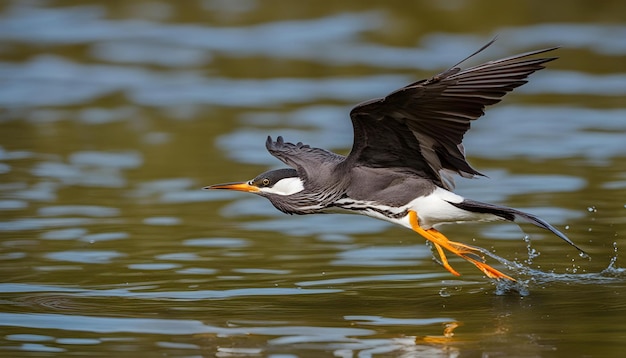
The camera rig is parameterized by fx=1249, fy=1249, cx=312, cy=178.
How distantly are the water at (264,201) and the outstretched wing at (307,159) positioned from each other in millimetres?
903

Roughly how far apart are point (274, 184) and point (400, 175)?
3.41ft

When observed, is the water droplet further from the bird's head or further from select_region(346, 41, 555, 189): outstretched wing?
the bird's head

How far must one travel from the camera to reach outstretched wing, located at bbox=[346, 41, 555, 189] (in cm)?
840

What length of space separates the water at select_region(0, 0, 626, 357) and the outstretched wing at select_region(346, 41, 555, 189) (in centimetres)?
101

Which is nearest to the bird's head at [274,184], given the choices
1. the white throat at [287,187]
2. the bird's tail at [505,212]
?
the white throat at [287,187]

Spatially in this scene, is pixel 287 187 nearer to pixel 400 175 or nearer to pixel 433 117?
pixel 400 175

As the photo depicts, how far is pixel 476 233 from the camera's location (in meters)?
11.8

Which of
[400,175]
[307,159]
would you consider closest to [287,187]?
[307,159]

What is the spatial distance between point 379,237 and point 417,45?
12.1 m

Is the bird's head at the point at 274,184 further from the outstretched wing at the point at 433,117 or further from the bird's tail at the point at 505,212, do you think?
the bird's tail at the point at 505,212

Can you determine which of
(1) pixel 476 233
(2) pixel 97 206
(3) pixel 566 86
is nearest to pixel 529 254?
(1) pixel 476 233

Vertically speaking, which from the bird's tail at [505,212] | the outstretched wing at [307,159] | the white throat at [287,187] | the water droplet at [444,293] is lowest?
the water droplet at [444,293]

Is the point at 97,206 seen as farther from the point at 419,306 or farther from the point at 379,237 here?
the point at 419,306

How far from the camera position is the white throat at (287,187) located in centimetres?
991
